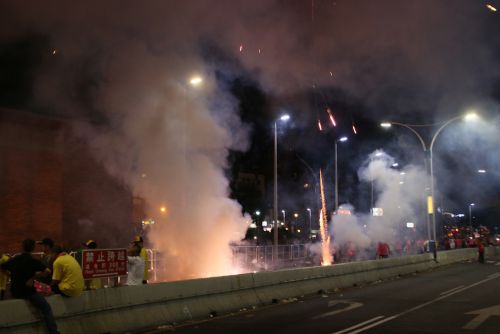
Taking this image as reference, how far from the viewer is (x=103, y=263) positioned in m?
8.05

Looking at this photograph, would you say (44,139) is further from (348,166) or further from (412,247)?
(348,166)

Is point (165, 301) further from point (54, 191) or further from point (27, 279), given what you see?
point (54, 191)

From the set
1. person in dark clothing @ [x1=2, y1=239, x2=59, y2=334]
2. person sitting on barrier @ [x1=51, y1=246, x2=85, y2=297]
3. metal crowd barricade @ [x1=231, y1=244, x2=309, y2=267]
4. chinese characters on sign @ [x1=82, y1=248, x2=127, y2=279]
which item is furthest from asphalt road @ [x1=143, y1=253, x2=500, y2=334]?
metal crowd barricade @ [x1=231, y1=244, x2=309, y2=267]

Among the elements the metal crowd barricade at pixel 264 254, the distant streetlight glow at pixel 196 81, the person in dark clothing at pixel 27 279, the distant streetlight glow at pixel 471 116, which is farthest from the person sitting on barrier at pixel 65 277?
the distant streetlight glow at pixel 471 116

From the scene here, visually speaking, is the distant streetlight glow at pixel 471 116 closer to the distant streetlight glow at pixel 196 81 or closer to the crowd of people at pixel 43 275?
the distant streetlight glow at pixel 196 81

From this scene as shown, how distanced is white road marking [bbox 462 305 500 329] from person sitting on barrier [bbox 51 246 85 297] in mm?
5193

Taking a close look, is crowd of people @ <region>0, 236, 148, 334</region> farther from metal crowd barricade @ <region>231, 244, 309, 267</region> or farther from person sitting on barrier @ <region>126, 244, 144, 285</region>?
metal crowd barricade @ <region>231, 244, 309, 267</region>

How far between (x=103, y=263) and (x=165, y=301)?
1.08 meters

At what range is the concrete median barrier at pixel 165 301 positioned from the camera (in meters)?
6.19

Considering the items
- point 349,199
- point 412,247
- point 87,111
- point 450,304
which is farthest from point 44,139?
point 349,199

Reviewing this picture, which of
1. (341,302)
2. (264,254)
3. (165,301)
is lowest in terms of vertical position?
(341,302)

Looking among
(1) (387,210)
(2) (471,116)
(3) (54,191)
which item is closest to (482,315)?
(2) (471,116)

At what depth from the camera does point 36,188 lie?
17766 millimetres

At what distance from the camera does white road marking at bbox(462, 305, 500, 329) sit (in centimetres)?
759
